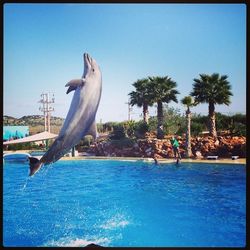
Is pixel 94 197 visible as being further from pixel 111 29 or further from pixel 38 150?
pixel 111 29

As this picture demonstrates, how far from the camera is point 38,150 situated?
5.07m

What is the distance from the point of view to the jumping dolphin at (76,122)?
14.2ft

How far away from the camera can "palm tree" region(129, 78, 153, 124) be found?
5.14 meters

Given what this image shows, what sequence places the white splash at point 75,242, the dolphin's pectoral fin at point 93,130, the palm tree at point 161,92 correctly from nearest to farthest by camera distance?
the dolphin's pectoral fin at point 93,130, the white splash at point 75,242, the palm tree at point 161,92

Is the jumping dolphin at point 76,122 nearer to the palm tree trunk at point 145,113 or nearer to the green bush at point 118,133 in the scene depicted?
the green bush at point 118,133

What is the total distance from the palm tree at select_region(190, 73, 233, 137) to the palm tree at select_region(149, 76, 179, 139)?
0.91ft

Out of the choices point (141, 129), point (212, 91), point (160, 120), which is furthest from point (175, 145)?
point (212, 91)

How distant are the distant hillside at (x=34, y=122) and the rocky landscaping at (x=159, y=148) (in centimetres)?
62

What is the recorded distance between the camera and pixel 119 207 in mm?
5051

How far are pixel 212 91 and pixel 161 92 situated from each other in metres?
0.67

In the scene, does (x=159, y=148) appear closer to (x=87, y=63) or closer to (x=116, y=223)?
(x=116, y=223)

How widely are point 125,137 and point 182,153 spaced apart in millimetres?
859

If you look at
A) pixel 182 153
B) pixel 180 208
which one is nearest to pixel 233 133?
pixel 182 153

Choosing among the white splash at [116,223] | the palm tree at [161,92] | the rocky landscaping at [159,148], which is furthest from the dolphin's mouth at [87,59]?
the white splash at [116,223]
